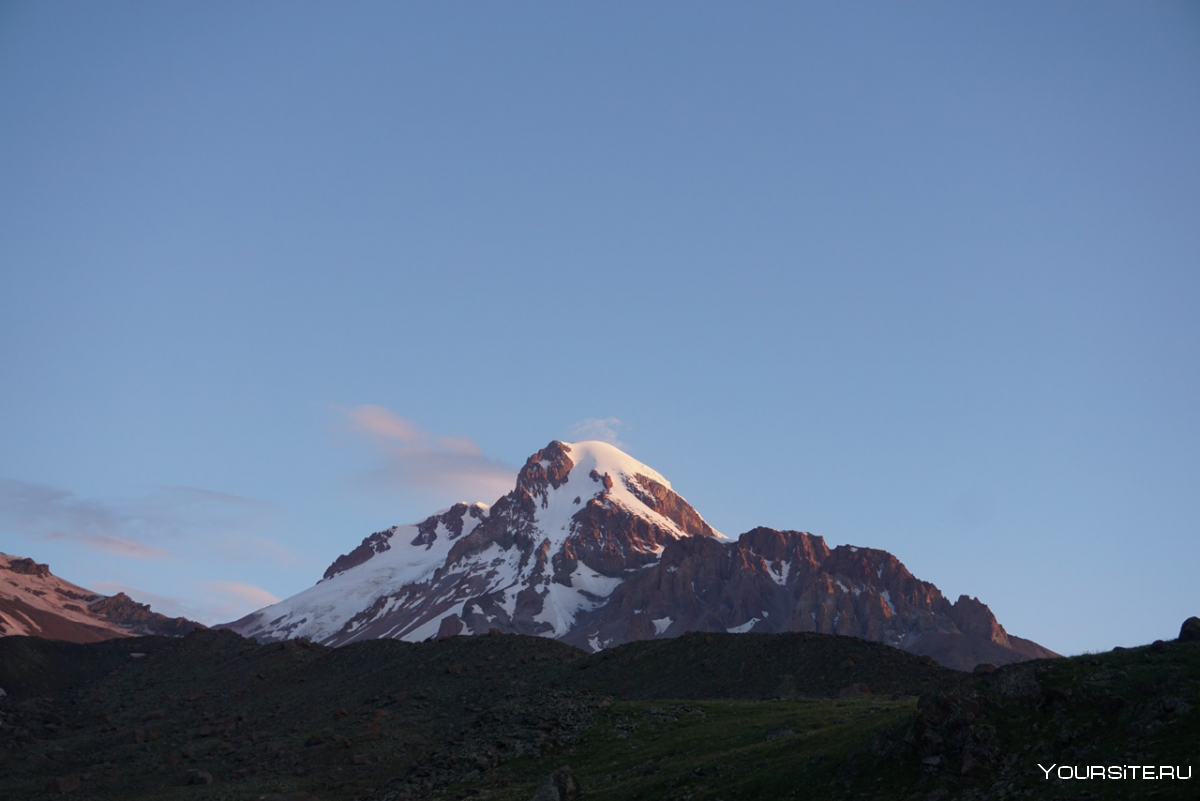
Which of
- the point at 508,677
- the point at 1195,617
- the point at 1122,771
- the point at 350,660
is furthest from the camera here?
the point at 350,660

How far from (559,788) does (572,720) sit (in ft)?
44.9

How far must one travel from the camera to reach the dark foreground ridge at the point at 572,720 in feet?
96.9

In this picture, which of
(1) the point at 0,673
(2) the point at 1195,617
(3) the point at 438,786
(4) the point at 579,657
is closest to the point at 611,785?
(3) the point at 438,786

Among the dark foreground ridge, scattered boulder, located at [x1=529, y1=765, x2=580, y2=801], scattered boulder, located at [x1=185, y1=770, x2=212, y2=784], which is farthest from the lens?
scattered boulder, located at [x1=185, y1=770, x2=212, y2=784]

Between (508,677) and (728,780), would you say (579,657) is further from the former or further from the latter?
(728,780)

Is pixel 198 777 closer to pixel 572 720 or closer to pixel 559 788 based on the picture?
pixel 572 720

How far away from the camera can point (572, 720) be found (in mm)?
52594

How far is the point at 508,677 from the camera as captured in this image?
72.8 m

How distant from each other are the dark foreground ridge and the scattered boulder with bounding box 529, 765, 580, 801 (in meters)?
0.13

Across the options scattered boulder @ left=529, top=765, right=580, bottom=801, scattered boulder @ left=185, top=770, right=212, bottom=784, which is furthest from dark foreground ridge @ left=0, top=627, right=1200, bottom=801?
scattered boulder @ left=185, top=770, right=212, bottom=784

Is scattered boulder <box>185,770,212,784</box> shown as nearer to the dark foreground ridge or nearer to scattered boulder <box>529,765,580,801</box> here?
the dark foreground ridge

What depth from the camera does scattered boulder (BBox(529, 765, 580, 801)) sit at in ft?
127

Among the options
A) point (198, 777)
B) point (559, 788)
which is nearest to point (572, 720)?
point (559, 788)

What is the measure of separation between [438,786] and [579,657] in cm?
3283
